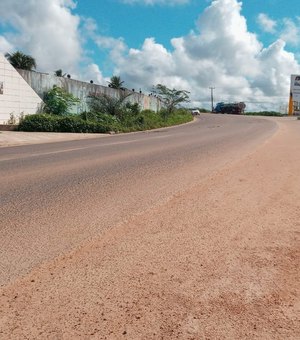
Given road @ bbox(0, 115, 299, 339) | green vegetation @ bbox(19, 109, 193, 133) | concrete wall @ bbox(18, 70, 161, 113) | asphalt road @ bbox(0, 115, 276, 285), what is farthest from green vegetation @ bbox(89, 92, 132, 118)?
road @ bbox(0, 115, 299, 339)

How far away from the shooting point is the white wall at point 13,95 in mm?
20906

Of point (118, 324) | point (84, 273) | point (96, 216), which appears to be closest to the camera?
point (118, 324)

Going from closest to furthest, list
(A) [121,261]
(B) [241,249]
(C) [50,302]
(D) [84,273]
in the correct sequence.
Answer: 1. (C) [50,302]
2. (D) [84,273]
3. (A) [121,261]
4. (B) [241,249]

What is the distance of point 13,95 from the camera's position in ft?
70.6

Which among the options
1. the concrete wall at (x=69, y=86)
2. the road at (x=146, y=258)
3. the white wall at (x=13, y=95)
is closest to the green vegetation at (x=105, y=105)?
the concrete wall at (x=69, y=86)

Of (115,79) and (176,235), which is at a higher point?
(115,79)

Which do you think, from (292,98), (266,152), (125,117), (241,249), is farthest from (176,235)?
(292,98)

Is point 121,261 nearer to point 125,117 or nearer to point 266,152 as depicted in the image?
point 266,152

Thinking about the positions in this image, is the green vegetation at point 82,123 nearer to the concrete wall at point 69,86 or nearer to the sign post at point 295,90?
the concrete wall at point 69,86

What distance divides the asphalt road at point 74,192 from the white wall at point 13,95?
1039cm

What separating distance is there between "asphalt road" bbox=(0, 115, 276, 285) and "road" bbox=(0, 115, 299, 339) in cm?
2

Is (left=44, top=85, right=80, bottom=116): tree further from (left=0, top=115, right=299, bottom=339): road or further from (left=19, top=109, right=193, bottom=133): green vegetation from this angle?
(left=0, top=115, right=299, bottom=339): road

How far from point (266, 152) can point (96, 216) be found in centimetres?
851

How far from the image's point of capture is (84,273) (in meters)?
3.45
